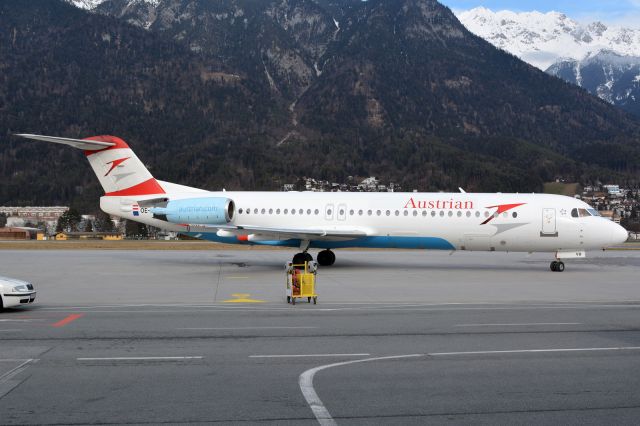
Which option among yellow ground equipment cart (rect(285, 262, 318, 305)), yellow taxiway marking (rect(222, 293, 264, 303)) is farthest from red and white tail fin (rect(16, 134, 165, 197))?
yellow ground equipment cart (rect(285, 262, 318, 305))

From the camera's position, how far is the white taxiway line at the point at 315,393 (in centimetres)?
817

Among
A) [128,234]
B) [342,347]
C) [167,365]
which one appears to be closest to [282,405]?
[167,365]

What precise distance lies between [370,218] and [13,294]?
17.7 meters

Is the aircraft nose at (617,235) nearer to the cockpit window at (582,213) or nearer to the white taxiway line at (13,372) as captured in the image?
the cockpit window at (582,213)

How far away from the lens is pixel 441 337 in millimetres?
13586

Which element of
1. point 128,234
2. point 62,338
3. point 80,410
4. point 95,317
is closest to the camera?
point 80,410

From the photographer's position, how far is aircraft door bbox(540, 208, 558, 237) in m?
30.2

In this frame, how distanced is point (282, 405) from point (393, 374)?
7.34 ft

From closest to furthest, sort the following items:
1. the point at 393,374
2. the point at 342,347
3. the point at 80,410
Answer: the point at 80,410, the point at 393,374, the point at 342,347

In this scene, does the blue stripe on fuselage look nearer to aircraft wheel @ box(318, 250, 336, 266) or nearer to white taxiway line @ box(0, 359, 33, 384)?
aircraft wheel @ box(318, 250, 336, 266)

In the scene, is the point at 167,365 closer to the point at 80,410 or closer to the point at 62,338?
the point at 80,410

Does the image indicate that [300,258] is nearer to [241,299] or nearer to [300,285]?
[241,299]

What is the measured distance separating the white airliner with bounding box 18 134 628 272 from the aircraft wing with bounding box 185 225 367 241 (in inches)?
1.7

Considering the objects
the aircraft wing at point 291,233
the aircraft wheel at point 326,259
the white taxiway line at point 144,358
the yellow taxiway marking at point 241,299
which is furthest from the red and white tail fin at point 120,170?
the white taxiway line at point 144,358
